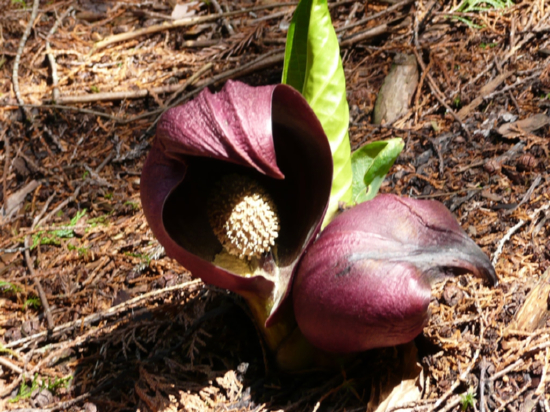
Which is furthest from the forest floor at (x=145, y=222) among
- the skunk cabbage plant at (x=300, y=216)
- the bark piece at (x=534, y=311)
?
the skunk cabbage plant at (x=300, y=216)

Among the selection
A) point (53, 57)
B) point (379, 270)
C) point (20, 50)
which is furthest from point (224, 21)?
point (379, 270)

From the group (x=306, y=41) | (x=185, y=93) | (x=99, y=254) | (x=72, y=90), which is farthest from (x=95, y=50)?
(x=306, y=41)

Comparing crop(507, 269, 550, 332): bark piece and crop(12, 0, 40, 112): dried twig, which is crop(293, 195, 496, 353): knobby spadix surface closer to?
crop(507, 269, 550, 332): bark piece

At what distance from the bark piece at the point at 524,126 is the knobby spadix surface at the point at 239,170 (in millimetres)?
948

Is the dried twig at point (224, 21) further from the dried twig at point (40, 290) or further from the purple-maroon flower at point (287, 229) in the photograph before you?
the purple-maroon flower at point (287, 229)

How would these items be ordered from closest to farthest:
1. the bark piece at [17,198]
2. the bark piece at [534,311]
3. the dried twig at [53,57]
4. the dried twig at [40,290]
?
the bark piece at [534,311] < the dried twig at [40,290] < the bark piece at [17,198] < the dried twig at [53,57]

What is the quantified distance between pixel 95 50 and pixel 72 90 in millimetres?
331

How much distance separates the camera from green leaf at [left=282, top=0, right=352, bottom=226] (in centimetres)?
142

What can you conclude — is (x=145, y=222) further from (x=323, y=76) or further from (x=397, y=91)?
(x=397, y=91)

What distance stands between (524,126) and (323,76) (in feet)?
3.01

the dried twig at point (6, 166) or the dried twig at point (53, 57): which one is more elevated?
the dried twig at point (53, 57)

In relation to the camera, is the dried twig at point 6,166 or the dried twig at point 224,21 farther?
the dried twig at point 224,21

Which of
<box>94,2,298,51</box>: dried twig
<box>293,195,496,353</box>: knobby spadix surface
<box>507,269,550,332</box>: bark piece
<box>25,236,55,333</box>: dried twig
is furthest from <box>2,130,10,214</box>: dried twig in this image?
<box>507,269,550,332</box>: bark piece

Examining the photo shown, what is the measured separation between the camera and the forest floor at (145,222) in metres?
1.37
